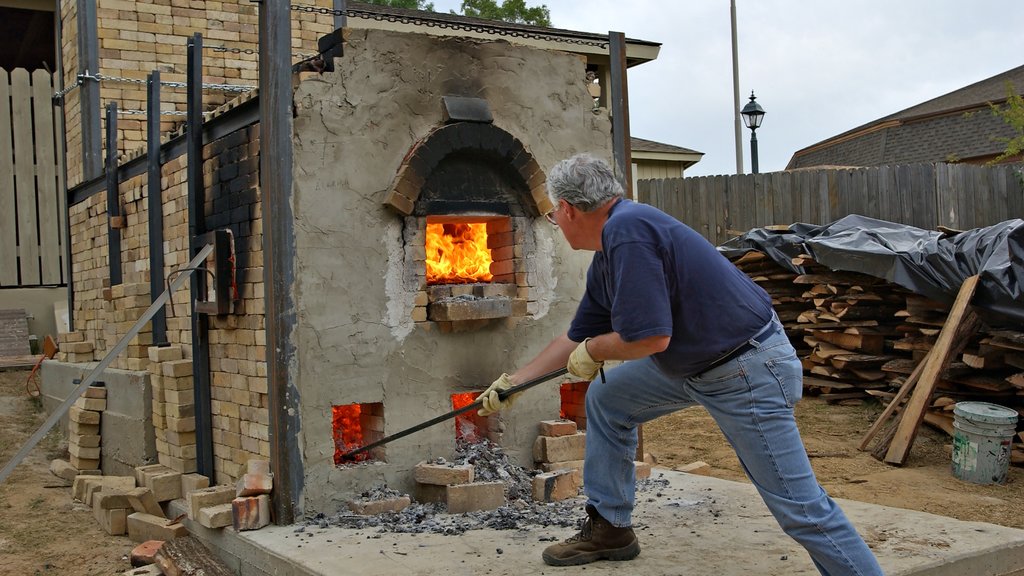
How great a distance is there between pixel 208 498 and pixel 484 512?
1.69 m

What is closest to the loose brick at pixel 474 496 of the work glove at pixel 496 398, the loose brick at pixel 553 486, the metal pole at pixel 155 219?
the loose brick at pixel 553 486

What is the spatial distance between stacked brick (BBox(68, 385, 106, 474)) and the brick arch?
3.84 metres

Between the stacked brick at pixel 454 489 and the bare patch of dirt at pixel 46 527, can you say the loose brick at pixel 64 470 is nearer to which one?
the bare patch of dirt at pixel 46 527

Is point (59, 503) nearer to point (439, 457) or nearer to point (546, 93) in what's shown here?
point (439, 457)

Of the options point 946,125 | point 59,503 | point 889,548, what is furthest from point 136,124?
point 946,125

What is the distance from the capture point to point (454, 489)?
5465 millimetres

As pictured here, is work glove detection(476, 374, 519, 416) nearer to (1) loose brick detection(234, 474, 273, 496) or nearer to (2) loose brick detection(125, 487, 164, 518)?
(1) loose brick detection(234, 474, 273, 496)

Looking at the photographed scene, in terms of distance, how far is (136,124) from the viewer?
351 inches

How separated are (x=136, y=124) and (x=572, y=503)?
5.86 metres

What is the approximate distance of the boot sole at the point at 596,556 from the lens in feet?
13.9

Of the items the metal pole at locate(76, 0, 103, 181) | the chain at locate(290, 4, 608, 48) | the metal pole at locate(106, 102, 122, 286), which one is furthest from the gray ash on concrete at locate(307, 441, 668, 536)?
the chain at locate(290, 4, 608, 48)

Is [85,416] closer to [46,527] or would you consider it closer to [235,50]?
[46,527]

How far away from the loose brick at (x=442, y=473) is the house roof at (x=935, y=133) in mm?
16007

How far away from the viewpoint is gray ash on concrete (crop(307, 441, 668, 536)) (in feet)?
16.9
